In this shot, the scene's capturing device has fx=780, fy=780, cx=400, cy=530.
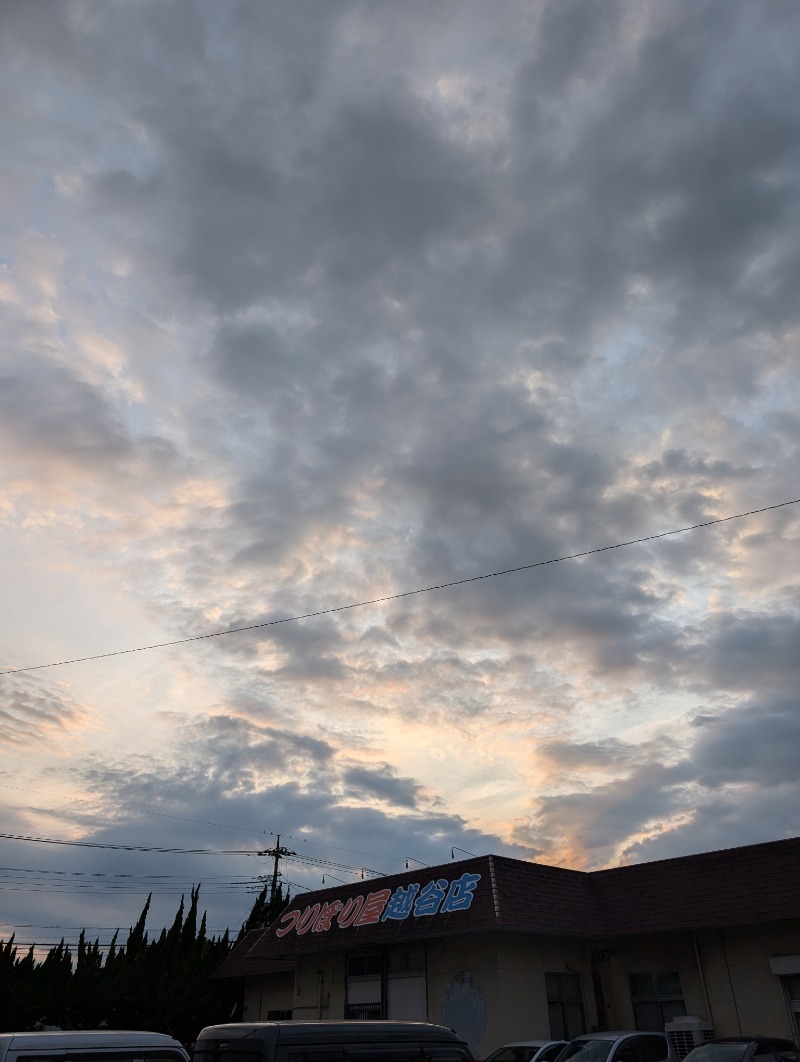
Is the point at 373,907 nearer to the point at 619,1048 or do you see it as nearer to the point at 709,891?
the point at 709,891

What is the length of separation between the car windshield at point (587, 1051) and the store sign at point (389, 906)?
5575 millimetres

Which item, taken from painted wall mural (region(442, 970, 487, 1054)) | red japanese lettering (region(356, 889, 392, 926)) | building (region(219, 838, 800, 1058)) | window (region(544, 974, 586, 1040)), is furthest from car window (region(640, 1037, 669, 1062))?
red japanese lettering (region(356, 889, 392, 926))

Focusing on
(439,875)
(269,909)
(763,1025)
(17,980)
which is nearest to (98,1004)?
(17,980)

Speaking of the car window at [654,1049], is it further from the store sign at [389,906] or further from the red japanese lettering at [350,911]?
the red japanese lettering at [350,911]

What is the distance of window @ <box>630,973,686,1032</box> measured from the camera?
20.7 m

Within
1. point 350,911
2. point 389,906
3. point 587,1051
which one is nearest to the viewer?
point 587,1051

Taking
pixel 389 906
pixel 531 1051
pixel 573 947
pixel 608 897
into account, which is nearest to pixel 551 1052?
pixel 531 1051

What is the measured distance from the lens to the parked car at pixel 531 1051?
1644cm

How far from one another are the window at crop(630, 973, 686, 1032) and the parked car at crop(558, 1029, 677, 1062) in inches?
205

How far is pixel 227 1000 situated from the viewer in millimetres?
34438

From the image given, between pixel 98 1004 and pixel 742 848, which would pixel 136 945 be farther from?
pixel 742 848

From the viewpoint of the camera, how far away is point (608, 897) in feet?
76.1

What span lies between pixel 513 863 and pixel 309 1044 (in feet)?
48.4

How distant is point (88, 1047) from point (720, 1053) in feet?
35.4
